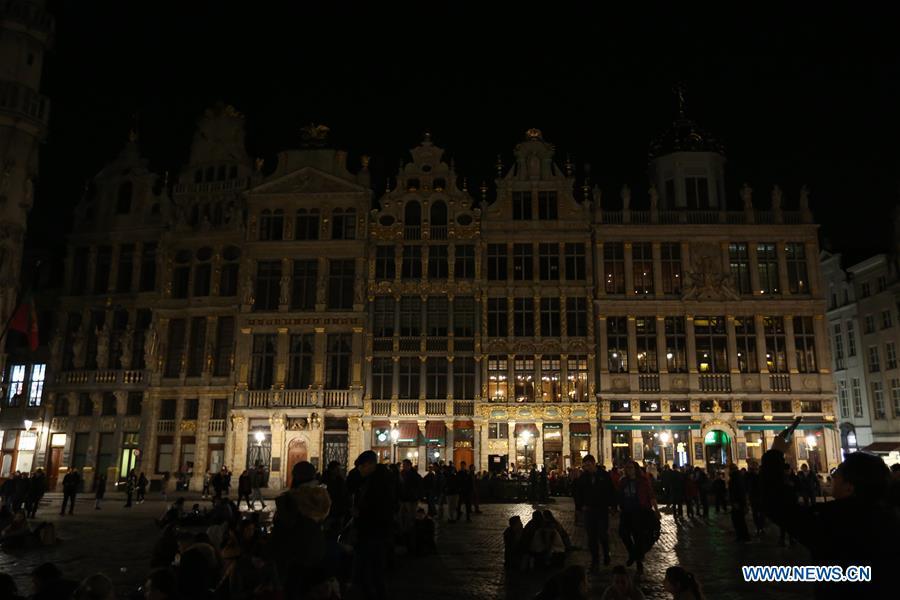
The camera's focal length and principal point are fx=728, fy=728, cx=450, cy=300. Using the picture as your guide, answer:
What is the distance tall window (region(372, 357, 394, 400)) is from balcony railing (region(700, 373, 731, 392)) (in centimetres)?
1714

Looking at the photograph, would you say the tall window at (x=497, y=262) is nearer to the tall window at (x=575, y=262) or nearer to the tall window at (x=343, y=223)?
the tall window at (x=575, y=262)

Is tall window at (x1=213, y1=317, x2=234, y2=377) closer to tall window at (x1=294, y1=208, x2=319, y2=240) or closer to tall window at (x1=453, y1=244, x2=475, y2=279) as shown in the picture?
tall window at (x1=294, y1=208, x2=319, y2=240)

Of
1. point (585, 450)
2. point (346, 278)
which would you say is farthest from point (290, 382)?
point (585, 450)

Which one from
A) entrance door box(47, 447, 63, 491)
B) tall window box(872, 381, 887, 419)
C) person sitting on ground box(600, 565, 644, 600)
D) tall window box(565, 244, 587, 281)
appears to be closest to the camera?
person sitting on ground box(600, 565, 644, 600)

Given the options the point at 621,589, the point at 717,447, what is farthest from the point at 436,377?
the point at 621,589

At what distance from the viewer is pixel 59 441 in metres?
41.9

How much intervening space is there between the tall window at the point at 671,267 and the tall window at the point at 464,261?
1089cm

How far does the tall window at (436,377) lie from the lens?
40.4m

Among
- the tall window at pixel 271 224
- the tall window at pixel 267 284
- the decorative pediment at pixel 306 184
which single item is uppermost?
the decorative pediment at pixel 306 184

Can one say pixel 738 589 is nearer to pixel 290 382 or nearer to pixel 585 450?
pixel 585 450

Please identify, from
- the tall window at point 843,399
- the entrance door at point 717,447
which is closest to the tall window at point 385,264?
the entrance door at point 717,447

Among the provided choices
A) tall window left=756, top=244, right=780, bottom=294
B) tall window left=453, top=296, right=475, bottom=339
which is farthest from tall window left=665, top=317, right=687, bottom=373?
tall window left=453, top=296, right=475, bottom=339

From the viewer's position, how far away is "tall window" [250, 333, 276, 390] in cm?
4101

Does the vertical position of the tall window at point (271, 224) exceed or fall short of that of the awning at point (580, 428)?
it exceeds it
